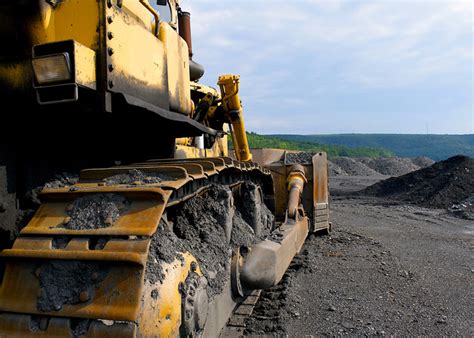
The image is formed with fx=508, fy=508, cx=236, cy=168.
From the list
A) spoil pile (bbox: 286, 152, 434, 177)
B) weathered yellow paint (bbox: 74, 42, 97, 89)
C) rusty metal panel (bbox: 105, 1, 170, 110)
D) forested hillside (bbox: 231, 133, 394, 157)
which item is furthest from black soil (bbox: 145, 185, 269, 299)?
forested hillside (bbox: 231, 133, 394, 157)

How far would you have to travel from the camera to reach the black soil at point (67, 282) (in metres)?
2.13

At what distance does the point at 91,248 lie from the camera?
7.32ft

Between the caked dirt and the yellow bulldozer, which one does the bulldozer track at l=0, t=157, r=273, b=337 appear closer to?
the yellow bulldozer

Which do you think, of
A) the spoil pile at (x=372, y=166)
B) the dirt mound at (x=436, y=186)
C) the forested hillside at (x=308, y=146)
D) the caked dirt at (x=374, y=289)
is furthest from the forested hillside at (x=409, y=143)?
the caked dirt at (x=374, y=289)

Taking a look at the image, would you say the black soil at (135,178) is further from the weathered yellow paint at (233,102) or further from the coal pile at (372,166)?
the coal pile at (372,166)

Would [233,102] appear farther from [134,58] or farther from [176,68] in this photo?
[134,58]

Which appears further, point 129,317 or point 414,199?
point 414,199

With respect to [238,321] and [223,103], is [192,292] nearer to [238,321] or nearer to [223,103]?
[238,321]

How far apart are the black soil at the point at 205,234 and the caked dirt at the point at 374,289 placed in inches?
33.6

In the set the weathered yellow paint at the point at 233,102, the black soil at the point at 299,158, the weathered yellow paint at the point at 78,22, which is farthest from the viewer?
the black soil at the point at 299,158

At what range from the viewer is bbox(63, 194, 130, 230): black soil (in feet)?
7.57

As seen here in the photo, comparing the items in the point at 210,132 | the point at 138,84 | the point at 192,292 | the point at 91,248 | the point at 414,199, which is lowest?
the point at 414,199

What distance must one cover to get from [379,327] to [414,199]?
1456 centimetres

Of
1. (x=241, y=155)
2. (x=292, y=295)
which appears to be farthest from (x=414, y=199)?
(x=292, y=295)
